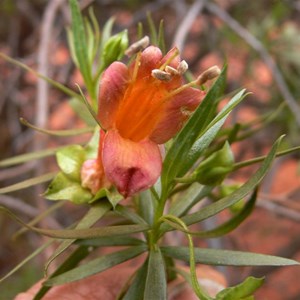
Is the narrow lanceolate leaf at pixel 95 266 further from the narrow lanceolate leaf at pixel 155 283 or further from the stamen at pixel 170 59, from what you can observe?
the stamen at pixel 170 59

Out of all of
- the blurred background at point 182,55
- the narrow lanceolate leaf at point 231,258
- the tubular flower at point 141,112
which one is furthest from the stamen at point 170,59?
the blurred background at point 182,55

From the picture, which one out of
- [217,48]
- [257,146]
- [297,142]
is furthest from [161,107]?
[257,146]

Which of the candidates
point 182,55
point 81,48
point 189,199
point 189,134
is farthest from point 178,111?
point 182,55

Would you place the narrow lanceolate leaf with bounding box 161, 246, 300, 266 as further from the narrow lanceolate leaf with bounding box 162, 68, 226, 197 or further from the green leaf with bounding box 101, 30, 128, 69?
the green leaf with bounding box 101, 30, 128, 69

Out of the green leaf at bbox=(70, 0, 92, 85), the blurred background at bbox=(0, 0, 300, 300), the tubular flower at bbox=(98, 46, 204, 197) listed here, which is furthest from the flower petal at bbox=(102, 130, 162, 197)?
the blurred background at bbox=(0, 0, 300, 300)

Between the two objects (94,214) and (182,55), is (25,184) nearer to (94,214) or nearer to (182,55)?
(94,214)
